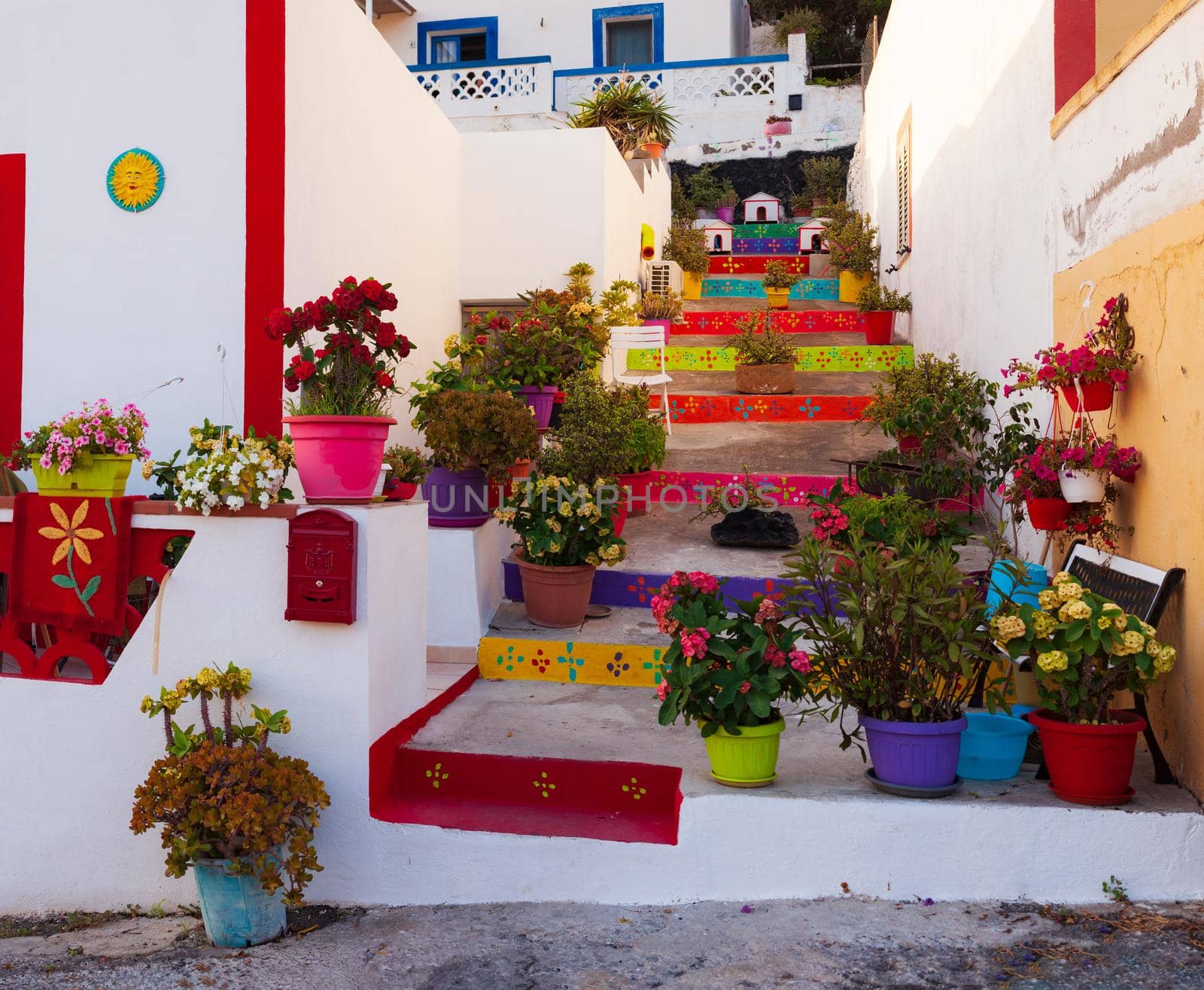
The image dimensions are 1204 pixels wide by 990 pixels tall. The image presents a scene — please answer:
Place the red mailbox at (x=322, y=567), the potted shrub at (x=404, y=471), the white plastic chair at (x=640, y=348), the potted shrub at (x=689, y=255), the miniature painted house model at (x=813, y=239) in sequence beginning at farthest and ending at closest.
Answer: the miniature painted house model at (x=813, y=239), the potted shrub at (x=689, y=255), the white plastic chair at (x=640, y=348), the potted shrub at (x=404, y=471), the red mailbox at (x=322, y=567)

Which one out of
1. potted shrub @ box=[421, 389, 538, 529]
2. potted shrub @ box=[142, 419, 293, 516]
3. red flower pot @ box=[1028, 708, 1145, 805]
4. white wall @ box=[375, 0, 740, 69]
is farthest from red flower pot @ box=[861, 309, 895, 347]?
white wall @ box=[375, 0, 740, 69]

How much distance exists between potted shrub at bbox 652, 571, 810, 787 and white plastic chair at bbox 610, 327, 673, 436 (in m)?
4.88

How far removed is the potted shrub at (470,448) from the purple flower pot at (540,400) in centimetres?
127

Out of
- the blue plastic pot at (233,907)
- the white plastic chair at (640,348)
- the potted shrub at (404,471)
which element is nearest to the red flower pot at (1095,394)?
the potted shrub at (404,471)

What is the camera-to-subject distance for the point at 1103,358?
3922 millimetres

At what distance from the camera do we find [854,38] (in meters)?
19.8

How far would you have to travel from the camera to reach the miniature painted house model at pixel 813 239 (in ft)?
48.7

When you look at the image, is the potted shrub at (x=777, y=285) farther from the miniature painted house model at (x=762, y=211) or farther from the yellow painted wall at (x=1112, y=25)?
the yellow painted wall at (x=1112, y=25)

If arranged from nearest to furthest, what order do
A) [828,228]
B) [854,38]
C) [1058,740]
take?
1. [1058,740]
2. [828,228]
3. [854,38]

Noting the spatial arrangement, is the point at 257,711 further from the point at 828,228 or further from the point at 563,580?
→ the point at 828,228

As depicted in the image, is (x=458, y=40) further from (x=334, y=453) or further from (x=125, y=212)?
(x=334, y=453)

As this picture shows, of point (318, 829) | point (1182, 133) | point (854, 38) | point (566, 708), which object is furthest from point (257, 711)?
point (854, 38)

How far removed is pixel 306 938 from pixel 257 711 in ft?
2.53

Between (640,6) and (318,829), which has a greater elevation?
(640,6)
